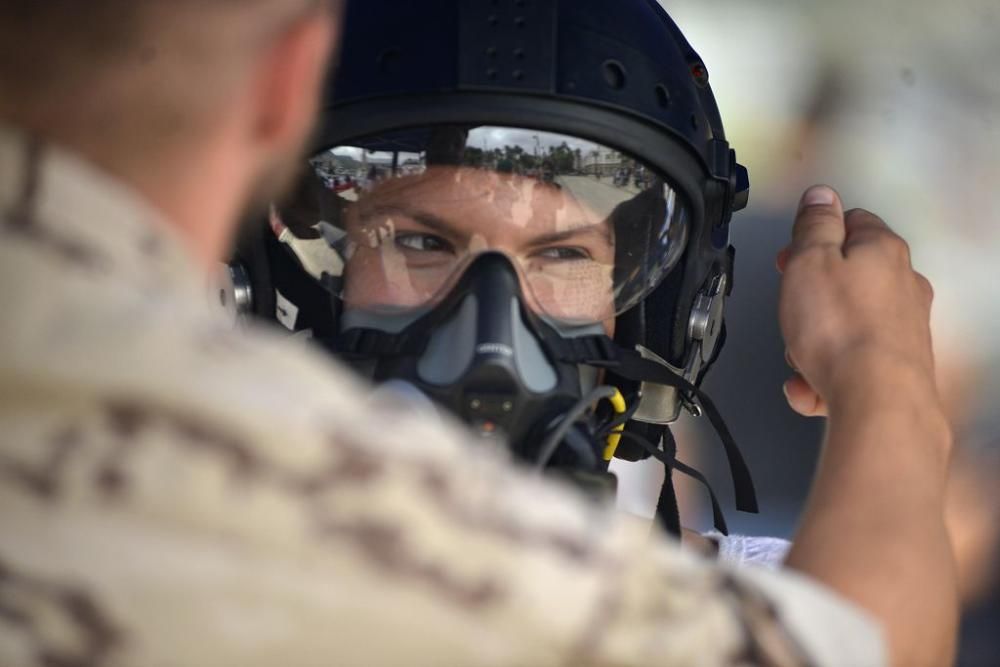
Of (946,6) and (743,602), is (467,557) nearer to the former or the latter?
(743,602)

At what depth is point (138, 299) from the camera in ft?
2.11

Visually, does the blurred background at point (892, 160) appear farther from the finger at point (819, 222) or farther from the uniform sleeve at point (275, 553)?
the uniform sleeve at point (275, 553)

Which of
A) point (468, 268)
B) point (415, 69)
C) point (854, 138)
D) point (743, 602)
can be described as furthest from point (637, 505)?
point (743, 602)

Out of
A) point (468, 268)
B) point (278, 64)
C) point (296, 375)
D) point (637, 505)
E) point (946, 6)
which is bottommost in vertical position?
point (637, 505)

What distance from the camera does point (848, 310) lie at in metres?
1.33

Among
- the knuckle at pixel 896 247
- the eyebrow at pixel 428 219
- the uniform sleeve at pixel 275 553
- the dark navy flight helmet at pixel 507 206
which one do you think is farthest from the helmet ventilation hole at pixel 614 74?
the uniform sleeve at pixel 275 553

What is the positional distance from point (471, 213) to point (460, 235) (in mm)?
32

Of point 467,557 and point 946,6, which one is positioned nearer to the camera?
point 467,557

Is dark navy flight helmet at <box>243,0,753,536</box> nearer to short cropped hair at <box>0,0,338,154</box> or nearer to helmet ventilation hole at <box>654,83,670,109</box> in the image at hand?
helmet ventilation hole at <box>654,83,670,109</box>

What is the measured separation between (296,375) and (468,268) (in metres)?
0.94

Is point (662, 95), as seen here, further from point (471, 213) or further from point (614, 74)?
point (471, 213)

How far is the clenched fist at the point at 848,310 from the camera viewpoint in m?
1.23

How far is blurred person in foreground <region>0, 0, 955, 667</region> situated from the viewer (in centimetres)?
62

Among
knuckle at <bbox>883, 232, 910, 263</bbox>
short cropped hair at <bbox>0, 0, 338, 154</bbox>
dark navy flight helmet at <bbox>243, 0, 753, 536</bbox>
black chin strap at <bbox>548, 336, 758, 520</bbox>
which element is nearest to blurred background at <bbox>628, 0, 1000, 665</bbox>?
dark navy flight helmet at <bbox>243, 0, 753, 536</bbox>
